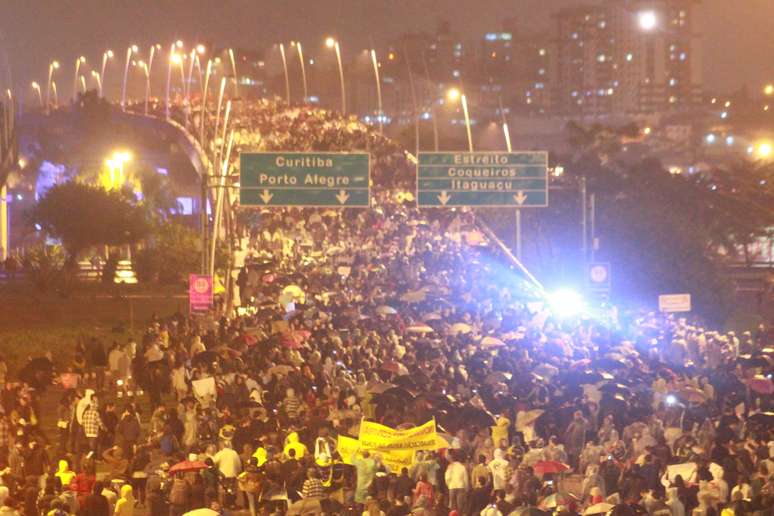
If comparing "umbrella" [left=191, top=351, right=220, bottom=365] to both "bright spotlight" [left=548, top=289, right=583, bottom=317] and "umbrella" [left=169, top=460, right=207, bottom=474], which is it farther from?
"bright spotlight" [left=548, top=289, right=583, bottom=317]

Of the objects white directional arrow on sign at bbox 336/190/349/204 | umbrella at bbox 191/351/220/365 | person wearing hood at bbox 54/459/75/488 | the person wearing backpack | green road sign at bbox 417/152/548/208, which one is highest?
green road sign at bbox 417/152/548/208

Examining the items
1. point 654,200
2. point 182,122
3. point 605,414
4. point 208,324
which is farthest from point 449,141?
point 605,414

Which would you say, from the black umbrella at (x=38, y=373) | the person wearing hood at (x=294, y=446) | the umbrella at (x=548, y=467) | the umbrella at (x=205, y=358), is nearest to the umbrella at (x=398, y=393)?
the person wearing hood at (x=294, y=446)

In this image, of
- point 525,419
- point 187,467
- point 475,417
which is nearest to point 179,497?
point 187,467

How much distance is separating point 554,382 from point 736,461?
709 cm

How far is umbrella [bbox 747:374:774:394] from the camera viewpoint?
2122 centimetres

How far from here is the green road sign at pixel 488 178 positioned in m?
37.3

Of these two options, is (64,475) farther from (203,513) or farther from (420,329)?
(420,329)

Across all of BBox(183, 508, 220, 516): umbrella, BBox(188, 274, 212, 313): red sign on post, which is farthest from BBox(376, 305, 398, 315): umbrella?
BBox(183, 508, 220, 516): umbrella

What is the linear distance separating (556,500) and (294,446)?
379cm

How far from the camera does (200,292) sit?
3297 cm

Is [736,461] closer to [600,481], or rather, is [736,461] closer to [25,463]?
[600,481]

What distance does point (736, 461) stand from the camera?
15.4 m

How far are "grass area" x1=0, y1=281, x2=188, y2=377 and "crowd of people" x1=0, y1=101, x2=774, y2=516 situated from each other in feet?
16.3
